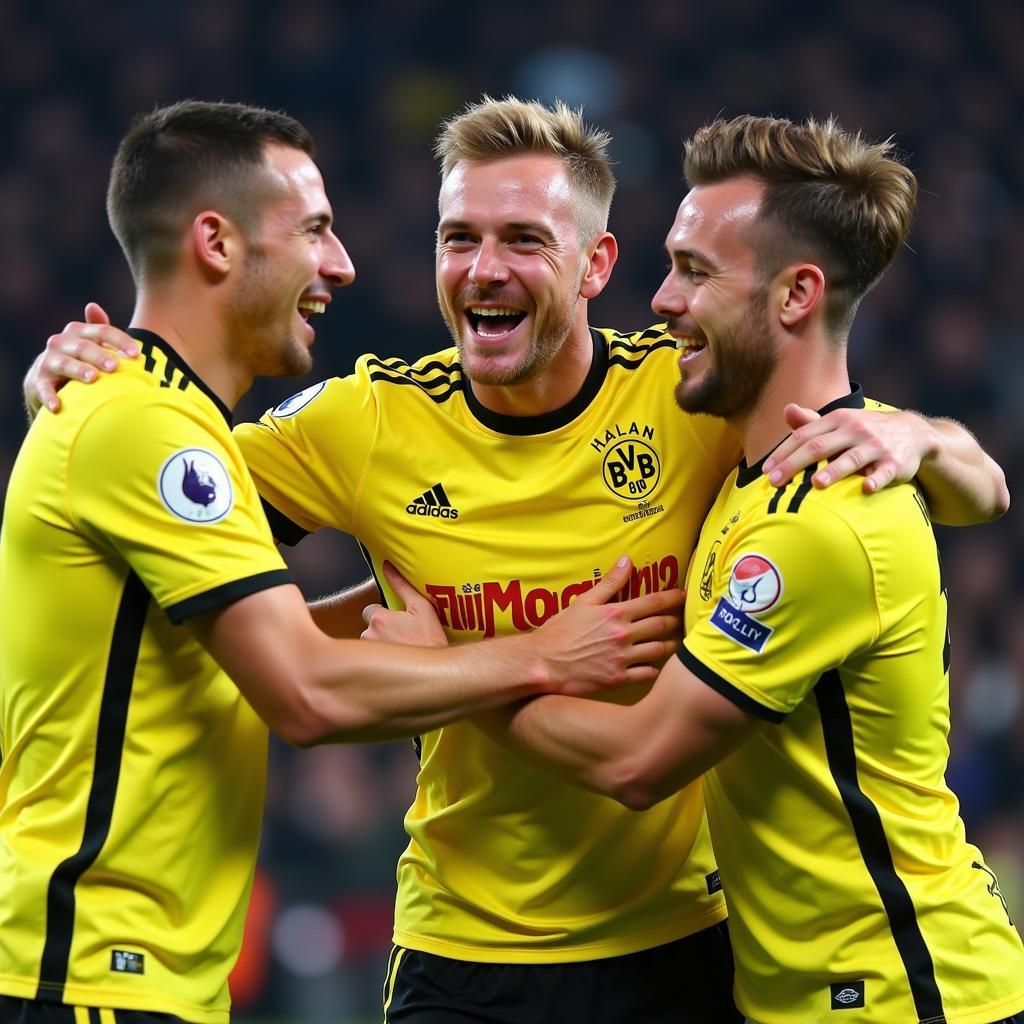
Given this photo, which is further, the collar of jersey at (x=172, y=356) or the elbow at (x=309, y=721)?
the collar of jersey at (x=172, y=356)

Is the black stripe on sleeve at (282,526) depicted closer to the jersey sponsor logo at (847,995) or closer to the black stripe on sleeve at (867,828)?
the black stripe on sleeve at (867,828)

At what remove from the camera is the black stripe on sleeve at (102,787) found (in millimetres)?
3135

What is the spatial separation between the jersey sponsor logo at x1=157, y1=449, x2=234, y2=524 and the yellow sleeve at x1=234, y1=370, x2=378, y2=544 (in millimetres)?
760

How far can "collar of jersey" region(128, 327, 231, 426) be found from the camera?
341cm

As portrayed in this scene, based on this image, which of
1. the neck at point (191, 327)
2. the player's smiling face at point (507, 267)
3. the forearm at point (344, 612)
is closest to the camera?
the neck at point (191, 327)

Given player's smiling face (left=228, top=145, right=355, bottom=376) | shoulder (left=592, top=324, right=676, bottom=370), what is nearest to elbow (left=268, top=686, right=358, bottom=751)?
player's smiling face (left=228, top=145, right=355, bottom=376)

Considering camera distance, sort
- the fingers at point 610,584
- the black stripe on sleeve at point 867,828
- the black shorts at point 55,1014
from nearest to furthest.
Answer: the black shorts at point 55,1014 → the black stripe on sleeve at point 867,828 → the fingers at point 610,584

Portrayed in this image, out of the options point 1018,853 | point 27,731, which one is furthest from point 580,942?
point 1018,853

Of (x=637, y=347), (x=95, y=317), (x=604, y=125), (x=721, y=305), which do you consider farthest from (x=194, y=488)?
(x=604, y=125)

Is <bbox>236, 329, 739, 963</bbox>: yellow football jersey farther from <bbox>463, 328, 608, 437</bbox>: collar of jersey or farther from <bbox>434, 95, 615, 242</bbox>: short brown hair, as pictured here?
<bbox>434, 95, 615, 242</bbox>: short brown hair

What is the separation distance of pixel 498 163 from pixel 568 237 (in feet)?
0.85

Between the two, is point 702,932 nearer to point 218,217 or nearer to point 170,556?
point 170,556

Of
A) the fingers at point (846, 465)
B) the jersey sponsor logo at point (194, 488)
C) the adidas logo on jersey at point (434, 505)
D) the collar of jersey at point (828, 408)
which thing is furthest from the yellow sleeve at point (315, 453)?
the fingers at point (846, 465)

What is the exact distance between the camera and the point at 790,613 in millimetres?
3203
